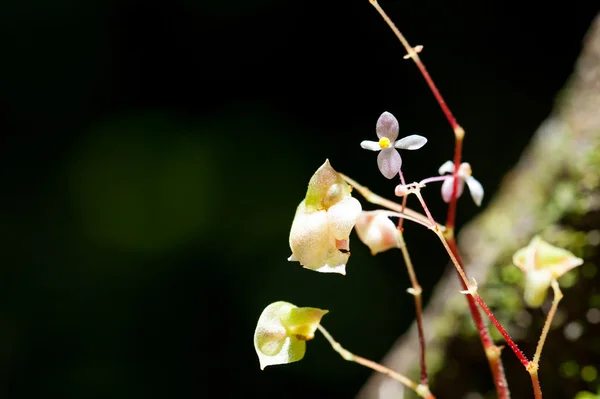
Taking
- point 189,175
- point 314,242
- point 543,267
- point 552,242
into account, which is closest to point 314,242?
point 314,242

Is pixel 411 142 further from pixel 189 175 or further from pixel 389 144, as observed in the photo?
pixel 189 175

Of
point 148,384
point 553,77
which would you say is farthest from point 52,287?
point 553,77

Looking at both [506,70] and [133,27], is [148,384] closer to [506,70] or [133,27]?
[133,27]

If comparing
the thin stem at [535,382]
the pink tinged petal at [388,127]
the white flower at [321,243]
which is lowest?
the thin stem at [535,382]

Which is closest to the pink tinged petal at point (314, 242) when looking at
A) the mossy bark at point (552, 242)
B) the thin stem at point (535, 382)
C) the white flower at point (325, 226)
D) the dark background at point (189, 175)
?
the white flower at point (325, 226)

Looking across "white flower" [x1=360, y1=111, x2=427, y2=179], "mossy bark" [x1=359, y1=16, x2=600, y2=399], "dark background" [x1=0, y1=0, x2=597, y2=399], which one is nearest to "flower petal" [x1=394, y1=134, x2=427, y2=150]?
"white flower" [x1=360, y1=111, x2=427, y2=179]

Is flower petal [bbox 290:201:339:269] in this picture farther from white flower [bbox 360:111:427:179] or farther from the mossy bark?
the mossy bark

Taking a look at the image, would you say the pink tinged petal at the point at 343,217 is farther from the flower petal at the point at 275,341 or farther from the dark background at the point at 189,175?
the dark background at the point at 189,175
